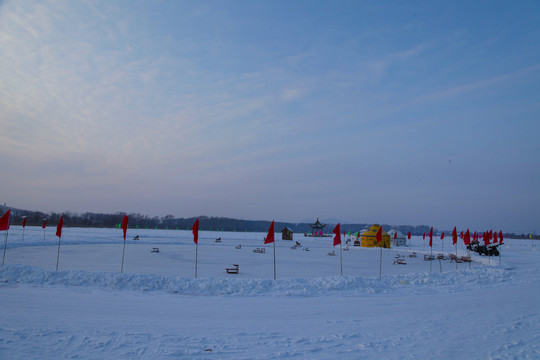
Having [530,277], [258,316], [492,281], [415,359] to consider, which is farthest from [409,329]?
[530,277]

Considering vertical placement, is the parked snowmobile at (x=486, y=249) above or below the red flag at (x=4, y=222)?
below

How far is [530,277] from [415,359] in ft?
63.1

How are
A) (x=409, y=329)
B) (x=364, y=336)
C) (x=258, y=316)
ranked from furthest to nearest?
1. (x=258, y=316)
2. (x=409, y=329)
3. (x=364, y=336)

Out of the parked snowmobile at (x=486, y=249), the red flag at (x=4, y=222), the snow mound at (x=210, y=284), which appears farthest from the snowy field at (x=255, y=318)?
the parked snowmobile at (x=486, y=249)

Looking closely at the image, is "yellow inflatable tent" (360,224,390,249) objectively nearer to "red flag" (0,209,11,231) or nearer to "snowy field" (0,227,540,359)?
"snowy field" (0,227,540,359)

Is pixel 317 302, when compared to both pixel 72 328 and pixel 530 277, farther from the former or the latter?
pixel 530 277

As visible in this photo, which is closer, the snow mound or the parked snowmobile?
the snow mound

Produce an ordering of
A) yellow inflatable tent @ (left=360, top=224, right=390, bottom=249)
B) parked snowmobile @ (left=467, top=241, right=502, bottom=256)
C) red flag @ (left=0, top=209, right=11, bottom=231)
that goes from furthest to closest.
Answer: yellow inflatable tent @ (left=360, top=224, right=390, bottom=249), parked snowmobile @ (left=467, top=241, right=502, bottom=256), red flag @ (left=0, top=209, right=11, bottom=231)

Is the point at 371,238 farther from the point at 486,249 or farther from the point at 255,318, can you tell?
the point at 255,318

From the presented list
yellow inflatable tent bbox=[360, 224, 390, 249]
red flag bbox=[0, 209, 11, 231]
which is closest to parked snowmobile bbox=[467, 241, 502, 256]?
yellow inflatable tent bbox=[360, 224, 390, 249]

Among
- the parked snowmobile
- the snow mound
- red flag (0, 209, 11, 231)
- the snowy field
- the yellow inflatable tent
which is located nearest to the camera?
the snowy field

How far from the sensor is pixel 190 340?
7.02m

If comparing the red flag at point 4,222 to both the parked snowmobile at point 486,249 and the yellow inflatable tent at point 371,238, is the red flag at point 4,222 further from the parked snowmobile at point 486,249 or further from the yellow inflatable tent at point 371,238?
the yellow inflatable tent at point 371,238

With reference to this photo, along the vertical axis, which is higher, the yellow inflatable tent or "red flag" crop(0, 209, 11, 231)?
"red flag" crop(0, 209, 11, 231)
